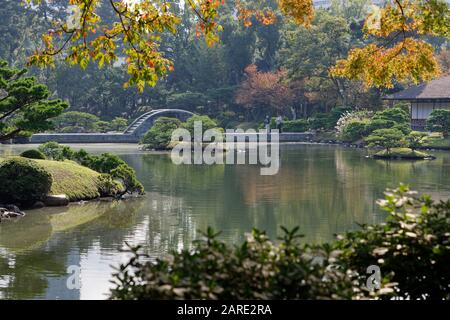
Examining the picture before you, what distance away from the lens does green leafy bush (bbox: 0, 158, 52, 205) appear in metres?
16.3

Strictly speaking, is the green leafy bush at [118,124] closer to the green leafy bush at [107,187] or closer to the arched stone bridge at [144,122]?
the arched stone bridge at [144,122]

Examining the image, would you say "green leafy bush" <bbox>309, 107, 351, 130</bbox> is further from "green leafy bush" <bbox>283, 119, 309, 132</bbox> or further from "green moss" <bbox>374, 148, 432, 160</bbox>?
"green moss" <bbox>374, 148, 432, 160</bbox>

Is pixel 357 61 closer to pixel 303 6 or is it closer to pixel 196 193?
pixel 303 6

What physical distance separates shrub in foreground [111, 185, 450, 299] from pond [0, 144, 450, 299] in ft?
2.73

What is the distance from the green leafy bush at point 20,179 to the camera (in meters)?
16.3

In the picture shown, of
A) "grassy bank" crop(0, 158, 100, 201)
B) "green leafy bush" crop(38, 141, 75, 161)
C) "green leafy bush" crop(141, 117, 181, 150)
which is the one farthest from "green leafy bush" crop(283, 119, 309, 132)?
"grassy bank" crop(0, 158, 100, 201)

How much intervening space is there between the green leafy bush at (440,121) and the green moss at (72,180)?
79.2 feet

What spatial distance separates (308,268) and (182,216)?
11.4m

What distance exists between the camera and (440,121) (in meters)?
38.9

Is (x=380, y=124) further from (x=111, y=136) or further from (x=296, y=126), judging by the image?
(x=111, y=136)

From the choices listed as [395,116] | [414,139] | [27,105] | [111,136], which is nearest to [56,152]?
[27,105]
